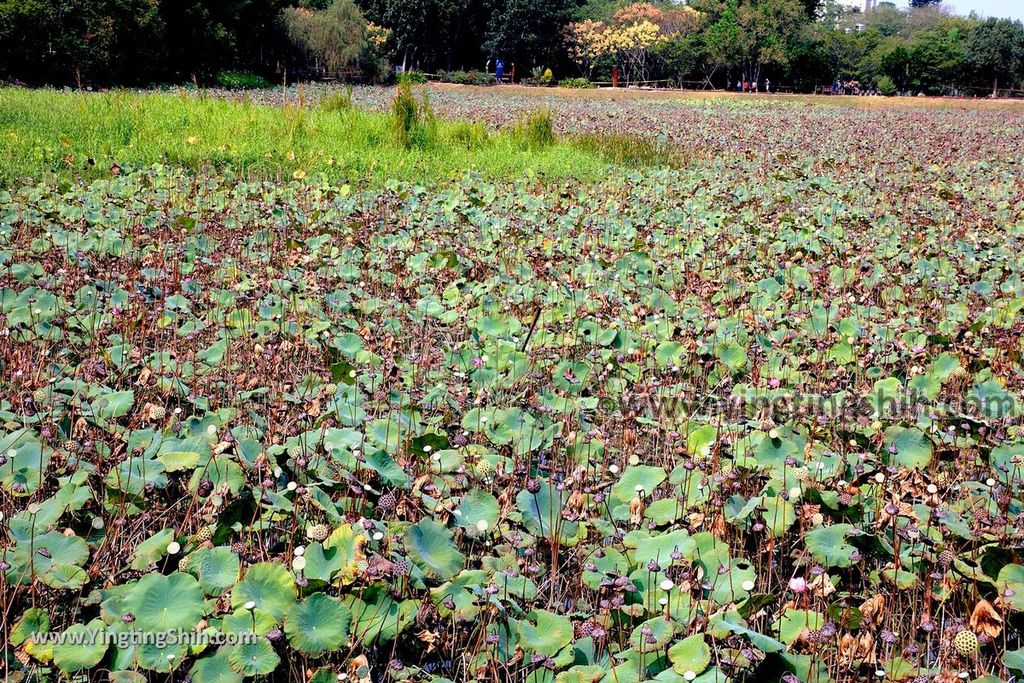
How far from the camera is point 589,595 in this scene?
182 centimetres

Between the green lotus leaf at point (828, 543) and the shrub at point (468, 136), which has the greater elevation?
the shrub at point (468, 136)

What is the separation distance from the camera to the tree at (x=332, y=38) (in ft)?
110

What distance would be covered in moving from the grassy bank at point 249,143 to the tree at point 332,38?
24600mm

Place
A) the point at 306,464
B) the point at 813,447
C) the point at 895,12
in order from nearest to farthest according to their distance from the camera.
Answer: the point at 306,464
the point at 813,447
the point at 895,12

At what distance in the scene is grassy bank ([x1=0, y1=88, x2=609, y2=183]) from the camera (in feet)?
23.4

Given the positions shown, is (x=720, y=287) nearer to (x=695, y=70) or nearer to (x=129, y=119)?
(x=129, y=119)

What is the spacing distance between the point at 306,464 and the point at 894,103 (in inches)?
1478

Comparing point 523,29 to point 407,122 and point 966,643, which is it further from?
point 966,643

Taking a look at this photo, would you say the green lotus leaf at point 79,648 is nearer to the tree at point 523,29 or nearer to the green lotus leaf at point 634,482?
the green lotus leaf at point 634,482

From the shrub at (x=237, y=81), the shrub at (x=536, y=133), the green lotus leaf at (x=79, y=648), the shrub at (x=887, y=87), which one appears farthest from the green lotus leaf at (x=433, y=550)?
the shrub at (x=887, y=87)

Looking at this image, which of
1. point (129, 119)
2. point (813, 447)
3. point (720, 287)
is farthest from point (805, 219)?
point (129, 119)

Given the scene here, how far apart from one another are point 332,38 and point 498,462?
113 ft

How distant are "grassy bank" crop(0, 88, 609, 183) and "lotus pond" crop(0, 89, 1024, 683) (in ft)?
7.99

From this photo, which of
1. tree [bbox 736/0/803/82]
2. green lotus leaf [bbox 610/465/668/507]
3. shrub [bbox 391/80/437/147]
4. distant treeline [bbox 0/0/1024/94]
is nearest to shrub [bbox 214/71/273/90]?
distant treeline [bbox 0/0/1024/94]
